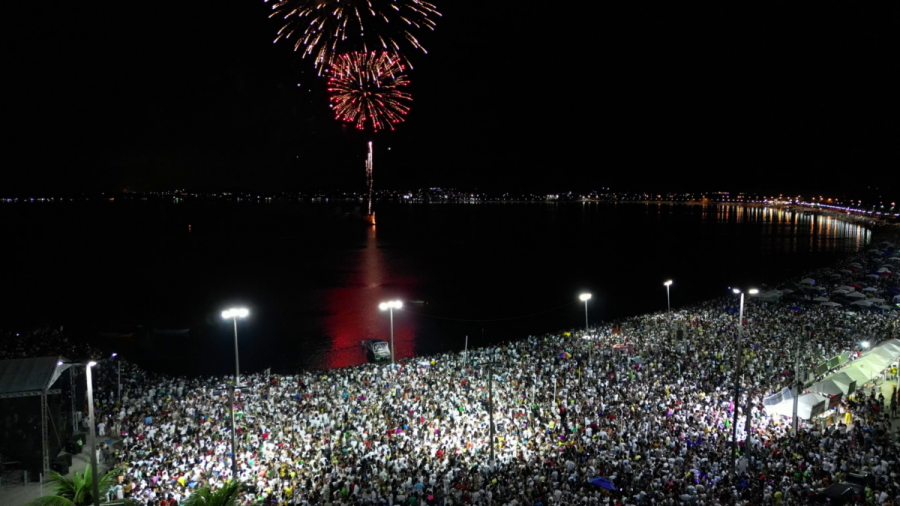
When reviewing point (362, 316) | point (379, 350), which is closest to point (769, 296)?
point (379, 350)

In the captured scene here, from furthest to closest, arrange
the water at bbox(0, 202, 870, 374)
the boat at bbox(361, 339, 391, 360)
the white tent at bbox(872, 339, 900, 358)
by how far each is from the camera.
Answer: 1. the water at bbox(0, 202, 870, 374)
2. the boat at bbox(361, 339, 391, 360)
3. the white tent at bbox(872, 339, 900, 358)

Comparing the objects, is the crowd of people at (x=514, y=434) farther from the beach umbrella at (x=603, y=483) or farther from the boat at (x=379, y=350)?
the boat at (x=379, y=350)

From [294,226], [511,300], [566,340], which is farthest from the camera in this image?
[294,226]

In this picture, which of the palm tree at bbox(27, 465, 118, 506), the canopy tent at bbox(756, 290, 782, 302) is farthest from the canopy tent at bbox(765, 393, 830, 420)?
the canopy tent at bbox(756, 290, 782, 302)

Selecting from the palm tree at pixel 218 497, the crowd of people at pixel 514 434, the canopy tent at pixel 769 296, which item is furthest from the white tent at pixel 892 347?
the palm tree at pixel 218 497

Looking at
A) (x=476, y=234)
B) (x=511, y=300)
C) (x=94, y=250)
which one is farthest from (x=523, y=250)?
(x=94, y=250)

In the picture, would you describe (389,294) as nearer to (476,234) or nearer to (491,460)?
(491,460)

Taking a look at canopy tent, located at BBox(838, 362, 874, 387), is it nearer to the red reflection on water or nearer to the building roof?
the red reflection on water

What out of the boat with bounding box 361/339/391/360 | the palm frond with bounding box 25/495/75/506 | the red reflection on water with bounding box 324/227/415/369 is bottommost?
the red reflection on water with bounding box 324/227/415/369
